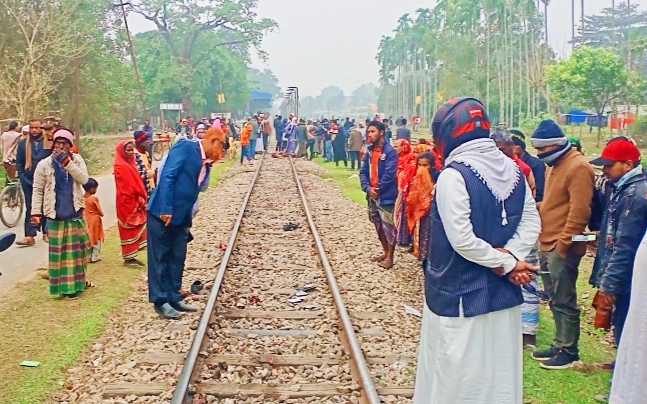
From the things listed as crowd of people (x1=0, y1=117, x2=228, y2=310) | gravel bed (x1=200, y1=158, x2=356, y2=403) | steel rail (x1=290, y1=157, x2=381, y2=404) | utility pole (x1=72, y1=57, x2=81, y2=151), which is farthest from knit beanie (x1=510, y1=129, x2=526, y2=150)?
utility pole (x1=72, y1=57, x2=81, y2=151)

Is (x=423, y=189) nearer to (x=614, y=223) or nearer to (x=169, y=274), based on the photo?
(x=169, y=274)

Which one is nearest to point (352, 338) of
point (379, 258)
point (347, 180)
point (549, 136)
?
point (549, 136)

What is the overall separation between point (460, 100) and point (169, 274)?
4.55 metres

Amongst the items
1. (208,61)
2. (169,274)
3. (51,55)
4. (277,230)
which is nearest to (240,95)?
(208,61)

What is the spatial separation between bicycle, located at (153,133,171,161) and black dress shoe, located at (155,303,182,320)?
20.1m

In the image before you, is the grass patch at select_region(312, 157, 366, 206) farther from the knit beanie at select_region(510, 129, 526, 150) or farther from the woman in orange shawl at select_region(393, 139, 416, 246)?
the knit beanie at select_region(510, 129, 526, 150)

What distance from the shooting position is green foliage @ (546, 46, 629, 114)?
32938 millimetres

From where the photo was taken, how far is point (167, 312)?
701cm

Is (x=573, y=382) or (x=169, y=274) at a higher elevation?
(x=169, y=274)

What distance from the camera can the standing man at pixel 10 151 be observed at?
11.9 metres

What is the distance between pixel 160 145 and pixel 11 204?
59.4ft

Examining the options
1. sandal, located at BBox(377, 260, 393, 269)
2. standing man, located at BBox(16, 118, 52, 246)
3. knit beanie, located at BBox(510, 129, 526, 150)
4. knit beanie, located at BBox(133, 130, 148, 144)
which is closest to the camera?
knit beanie, located at BBox(510, 129, 526, 150)

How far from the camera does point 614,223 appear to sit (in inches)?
190

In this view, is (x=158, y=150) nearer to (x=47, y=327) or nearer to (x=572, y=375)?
(x=47, y=327)
